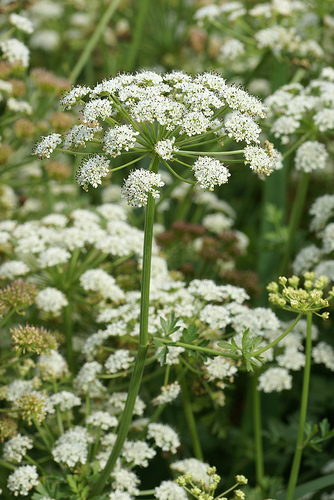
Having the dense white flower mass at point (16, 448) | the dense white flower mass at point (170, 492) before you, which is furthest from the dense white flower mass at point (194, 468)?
the dense white flower mass at point (16, 448)

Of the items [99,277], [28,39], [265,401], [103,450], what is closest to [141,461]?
[103,450]

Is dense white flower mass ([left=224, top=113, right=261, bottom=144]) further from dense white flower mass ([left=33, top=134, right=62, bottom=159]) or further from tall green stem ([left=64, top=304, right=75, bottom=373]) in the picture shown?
tall green stem ([left=64, top=304, right=75, bottom=373])

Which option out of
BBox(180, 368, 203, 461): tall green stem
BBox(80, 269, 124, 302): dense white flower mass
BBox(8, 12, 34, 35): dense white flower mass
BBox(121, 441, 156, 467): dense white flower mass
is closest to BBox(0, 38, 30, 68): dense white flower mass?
BBox(8, 12, 34, 35): dense white flower mass

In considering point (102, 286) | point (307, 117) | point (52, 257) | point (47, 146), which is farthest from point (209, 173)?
point (307, 117)

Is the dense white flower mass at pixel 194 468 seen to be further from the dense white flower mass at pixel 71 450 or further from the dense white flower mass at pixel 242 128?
the dense white flower mass at pixel 242 128

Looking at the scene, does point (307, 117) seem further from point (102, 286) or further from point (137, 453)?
point (137, 453)

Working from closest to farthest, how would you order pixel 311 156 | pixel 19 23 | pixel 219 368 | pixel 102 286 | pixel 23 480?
pixel 23 480 → pixel 219 368 → pixel 102 286 → pixel 311 156 → pixel 19 23

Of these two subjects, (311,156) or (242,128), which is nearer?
(242,128)

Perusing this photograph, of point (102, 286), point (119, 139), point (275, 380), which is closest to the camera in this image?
point (119, 139)

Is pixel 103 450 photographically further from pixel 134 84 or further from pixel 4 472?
pixel 134 84
